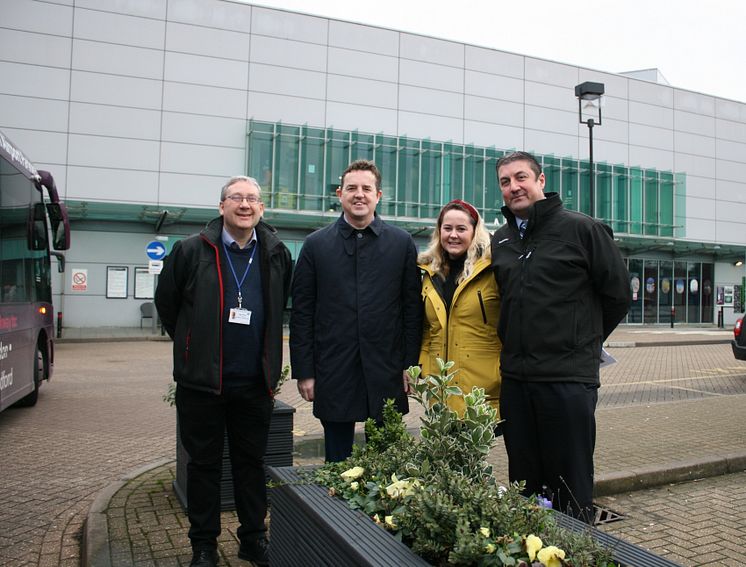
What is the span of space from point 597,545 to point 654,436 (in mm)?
5659

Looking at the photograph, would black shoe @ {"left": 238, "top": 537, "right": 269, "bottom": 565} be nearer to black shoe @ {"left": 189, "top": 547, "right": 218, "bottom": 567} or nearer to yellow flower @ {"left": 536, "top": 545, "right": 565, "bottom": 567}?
black shoe @ {"left": 189, "top": 547, "right": 218, "bottom": 567}

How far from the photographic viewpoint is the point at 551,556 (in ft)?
5.99

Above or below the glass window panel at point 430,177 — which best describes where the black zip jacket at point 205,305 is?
below

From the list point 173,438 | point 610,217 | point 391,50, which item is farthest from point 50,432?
point 610,217

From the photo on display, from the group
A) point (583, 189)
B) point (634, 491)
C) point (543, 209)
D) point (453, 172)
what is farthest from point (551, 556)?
point (583, 189)

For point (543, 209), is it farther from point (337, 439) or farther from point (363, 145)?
point (363, 145)

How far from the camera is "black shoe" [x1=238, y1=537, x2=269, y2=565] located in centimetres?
366

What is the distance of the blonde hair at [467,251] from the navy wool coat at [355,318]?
0.42 ft

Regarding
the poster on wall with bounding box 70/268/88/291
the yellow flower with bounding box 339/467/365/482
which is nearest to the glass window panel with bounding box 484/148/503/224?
the poster on wall with bounding box 70/268/88/291

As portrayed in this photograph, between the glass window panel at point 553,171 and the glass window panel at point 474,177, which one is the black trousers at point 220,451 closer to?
the glass window panel at point 474,177

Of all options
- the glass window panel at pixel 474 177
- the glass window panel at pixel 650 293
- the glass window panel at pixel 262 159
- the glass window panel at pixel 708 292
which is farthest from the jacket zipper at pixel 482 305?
the glass window panel at pixel 708 292

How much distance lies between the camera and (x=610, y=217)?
3506 cm

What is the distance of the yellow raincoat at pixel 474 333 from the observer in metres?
3.54

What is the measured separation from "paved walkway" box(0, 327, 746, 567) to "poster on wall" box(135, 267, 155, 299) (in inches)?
684
